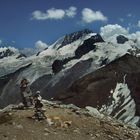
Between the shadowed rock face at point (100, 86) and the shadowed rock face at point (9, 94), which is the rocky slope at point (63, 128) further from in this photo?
the shadowed rock face at point (9, 94)

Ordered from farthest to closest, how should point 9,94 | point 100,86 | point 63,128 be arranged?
point 9,94 < point 100,86 < point 63,128

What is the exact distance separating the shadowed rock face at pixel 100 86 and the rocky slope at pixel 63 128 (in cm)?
4085

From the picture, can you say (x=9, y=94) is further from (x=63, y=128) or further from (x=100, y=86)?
(x=63, y=128)

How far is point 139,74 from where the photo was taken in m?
73.1

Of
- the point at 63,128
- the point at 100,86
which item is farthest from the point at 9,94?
the point at 63,128

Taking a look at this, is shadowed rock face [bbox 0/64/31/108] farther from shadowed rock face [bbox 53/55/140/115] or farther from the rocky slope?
the rocky slope

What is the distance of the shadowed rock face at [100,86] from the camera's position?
74.4 m

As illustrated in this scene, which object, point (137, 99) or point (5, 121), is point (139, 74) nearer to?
point (137, 99)

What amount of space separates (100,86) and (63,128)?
58022mm

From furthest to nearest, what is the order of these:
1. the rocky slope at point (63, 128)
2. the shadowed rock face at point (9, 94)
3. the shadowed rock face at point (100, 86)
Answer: the shadowed rock face at point (9, 94), the shadowed rock face at point (100, 86), the rocky slope at point (63, 128)

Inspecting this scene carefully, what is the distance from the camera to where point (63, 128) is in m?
24.4

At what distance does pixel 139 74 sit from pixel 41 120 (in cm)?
4956

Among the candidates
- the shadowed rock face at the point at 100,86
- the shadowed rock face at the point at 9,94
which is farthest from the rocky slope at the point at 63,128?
the shadowed rock face at the point at 9,94

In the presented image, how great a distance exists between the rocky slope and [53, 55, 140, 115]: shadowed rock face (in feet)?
134
